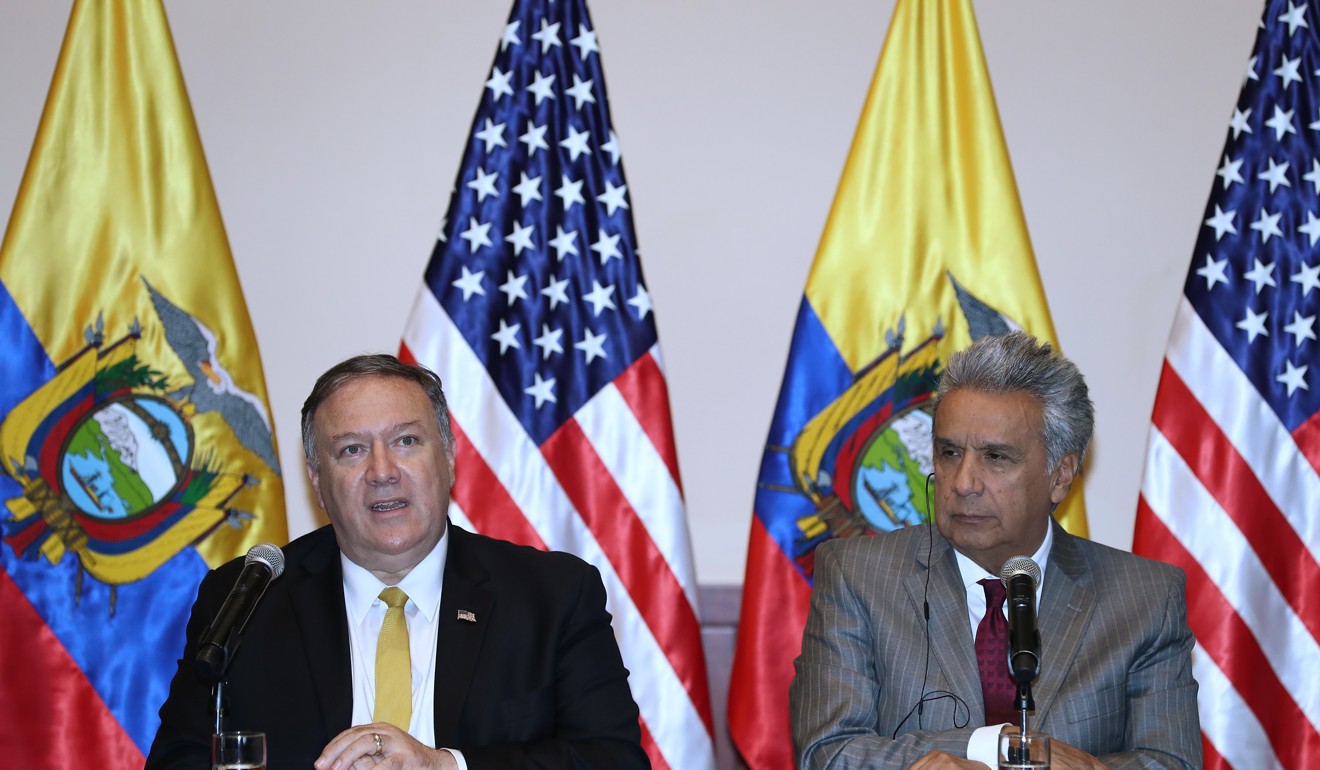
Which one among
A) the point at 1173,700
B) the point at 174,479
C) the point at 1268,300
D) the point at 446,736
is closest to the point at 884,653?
the point at 1173,700

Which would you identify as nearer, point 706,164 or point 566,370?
point 566,370

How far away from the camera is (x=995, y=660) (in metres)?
2.87

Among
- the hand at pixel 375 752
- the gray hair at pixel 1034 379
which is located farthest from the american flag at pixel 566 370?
the hand at pixel 375 752

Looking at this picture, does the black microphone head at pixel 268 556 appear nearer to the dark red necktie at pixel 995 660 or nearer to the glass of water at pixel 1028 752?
the glass of water at pixel 1028 752

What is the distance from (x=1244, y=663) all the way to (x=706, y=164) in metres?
2.28

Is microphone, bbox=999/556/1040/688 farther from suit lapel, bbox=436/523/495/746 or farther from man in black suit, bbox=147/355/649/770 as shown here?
suit lapel, bbox=436/523/495/746

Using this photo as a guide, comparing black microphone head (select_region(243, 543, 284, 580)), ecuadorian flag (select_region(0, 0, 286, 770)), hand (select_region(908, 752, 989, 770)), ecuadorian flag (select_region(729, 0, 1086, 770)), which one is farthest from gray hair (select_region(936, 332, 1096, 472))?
ecuadorian flag (select_region(0, 0, 286, 770))

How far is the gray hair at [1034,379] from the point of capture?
2.93 m

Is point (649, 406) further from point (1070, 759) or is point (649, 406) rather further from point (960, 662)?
point (1070, 759)

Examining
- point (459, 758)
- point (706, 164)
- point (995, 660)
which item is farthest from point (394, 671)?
point (706, 164)

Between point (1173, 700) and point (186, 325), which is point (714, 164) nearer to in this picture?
point (186, 325)

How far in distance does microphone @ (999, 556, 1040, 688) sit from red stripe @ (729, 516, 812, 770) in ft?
5.74

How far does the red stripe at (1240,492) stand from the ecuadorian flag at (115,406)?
2.76 meters

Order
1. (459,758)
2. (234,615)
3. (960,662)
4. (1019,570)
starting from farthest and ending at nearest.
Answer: (960,662) < (459,758) < (1019,570) < (234,615)
